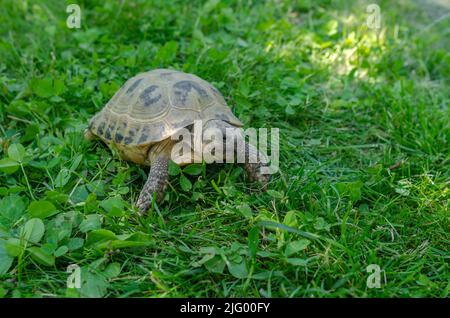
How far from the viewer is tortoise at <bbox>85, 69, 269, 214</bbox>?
2492mm

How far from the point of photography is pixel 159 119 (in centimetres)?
253

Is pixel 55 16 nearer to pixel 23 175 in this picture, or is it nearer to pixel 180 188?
pixel 23 175

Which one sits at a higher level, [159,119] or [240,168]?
[159,119]

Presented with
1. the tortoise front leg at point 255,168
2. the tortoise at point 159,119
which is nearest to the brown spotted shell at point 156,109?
the tortoise at point 159,119

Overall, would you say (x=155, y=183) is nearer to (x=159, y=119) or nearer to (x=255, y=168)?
(x=159, y=119)

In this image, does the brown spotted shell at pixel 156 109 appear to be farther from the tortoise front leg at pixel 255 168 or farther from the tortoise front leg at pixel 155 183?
the tortoise front leg at pixel 255 168

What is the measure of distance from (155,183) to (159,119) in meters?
0.34

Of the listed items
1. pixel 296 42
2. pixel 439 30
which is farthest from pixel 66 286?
pixel 439 30

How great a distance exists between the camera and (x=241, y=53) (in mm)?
3621

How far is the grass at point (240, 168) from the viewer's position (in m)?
2.01

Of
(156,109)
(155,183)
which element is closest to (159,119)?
(156,109)

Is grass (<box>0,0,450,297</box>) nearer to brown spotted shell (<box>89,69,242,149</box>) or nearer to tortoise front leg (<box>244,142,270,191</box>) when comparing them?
tortoise front leg (<box>244,142,270,191</box>)
